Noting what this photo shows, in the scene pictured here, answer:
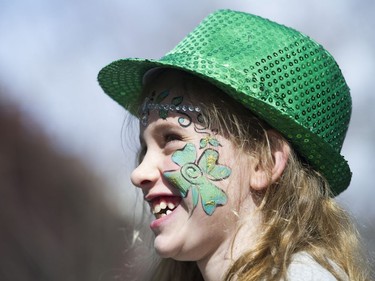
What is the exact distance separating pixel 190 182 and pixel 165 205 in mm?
118

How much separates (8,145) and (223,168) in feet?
12.7

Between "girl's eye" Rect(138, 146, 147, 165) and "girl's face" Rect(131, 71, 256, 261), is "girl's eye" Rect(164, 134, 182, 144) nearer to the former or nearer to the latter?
"girl's face" Rect(131, 71, 256, 261)

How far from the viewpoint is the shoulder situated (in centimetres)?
243

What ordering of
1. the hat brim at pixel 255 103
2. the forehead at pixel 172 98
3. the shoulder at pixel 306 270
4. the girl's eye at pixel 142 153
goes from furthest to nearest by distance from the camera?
the girl's eye at pixel 142 153, the forehead at pixel 172 98, the hat brim at pixel 255 103, the shoulder at pixel 306 270

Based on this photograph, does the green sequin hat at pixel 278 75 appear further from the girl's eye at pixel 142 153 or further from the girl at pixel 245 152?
the girl's eye at pixel 142 153

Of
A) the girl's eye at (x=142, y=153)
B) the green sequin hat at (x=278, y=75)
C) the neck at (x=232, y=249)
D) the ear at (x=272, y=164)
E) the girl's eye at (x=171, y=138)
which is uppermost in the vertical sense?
the green sequin hat at (x=278, y=75)

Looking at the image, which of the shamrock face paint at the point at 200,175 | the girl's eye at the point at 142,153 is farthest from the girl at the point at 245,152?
the girl's eye at the point at 142,153

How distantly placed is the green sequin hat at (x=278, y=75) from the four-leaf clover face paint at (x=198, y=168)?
137 mm

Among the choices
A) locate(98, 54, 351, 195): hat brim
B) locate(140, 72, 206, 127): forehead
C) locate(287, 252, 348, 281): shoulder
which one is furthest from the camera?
locate(140, 72, 206, 127): forehead

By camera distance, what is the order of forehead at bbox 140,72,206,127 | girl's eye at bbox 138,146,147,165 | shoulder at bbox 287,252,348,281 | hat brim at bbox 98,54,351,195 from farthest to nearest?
girl's eye at bbox 138,146,147,165
forehead at bbox 140,72,206,127
hat brim at bbox 98,54,351,195
shoulder at bbox 287,252,348,281

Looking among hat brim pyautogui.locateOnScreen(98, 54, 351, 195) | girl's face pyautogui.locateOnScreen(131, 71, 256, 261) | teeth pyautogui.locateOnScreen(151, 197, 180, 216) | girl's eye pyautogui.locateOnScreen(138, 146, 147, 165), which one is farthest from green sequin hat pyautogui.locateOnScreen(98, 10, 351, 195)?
teeth pyautogui.locateOnScreen(151, 197, 180, 216)

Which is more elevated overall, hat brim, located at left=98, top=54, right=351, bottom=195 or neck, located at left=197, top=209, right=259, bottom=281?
hat brim, located at left=98, top=54, right=351, bottom=195

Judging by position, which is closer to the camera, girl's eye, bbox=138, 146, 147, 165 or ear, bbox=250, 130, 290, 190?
ear, bbox=250, 130, 290, 190

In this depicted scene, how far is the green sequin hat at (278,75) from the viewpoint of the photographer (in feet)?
8.36
